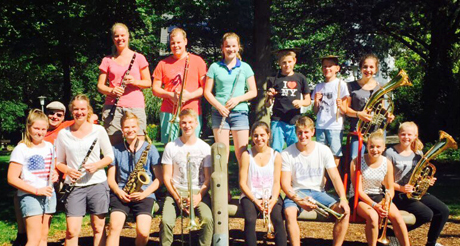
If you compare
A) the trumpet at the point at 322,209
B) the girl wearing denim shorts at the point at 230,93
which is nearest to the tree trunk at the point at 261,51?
the girl wearing denim shorts at the point at 230,93

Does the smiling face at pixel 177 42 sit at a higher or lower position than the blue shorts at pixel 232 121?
higher

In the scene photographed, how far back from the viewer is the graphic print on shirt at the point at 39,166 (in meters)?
4.97

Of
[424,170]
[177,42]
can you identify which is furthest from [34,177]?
[424,170]

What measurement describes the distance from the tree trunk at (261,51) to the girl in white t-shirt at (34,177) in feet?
11.6

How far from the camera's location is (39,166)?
16.4 feet

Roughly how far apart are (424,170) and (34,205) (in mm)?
4238

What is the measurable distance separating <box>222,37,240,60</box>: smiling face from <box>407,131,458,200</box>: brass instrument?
2.47 meters

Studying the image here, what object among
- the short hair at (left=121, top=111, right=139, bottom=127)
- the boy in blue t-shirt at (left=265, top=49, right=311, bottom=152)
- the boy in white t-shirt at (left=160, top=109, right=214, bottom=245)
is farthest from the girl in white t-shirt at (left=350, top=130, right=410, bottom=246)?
the short hair at (left=121, top=111, right=139, bottom=127)

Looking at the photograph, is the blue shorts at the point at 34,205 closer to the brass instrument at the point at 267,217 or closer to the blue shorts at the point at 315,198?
the brass instrument at the point at 267,217

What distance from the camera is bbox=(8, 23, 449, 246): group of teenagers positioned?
507cm

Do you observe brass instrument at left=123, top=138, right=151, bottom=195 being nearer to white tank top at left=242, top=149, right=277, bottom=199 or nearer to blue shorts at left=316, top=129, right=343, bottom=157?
white tank top at left=242, top=149, right=277, bottom=199

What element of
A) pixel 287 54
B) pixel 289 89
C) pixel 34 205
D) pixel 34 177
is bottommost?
pixel 34 205

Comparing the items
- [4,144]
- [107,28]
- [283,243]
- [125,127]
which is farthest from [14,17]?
[4,144]

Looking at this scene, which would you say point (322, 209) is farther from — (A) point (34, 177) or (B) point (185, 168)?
(A) point (34, 177)
